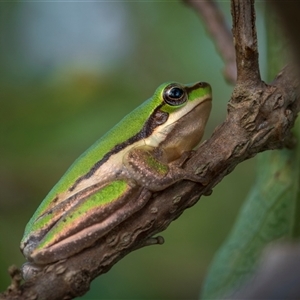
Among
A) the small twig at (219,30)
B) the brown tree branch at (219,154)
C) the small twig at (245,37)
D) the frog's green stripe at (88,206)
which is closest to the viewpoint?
the small twig at (245,37)

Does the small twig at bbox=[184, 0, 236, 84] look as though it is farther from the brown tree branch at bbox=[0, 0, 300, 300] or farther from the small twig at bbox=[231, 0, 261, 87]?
the small twig at bbox=[231, 0, 261, 87]

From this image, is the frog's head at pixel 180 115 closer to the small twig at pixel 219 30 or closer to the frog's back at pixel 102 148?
the frog's back at pixel 102 148

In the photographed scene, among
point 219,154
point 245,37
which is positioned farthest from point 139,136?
point 245,37

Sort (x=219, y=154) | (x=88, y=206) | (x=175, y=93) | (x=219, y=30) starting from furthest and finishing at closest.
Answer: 1. (x=219, y=30)
2. (x=175, y=93)
3. (x=88, y=206)
4. (x=219, y=154)

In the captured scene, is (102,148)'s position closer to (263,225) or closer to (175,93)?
(175,93)

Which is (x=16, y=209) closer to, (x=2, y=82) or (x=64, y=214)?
(x=2, y=82)

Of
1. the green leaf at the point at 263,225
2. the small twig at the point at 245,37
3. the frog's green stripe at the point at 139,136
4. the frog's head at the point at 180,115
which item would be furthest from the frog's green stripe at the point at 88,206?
the small twig at the point at 245,37
